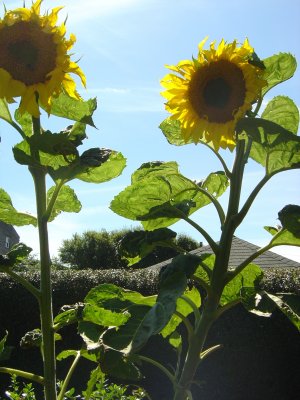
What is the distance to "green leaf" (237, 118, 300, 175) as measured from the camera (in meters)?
1.20

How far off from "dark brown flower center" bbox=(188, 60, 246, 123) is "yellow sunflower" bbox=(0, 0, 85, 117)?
1.19 ft

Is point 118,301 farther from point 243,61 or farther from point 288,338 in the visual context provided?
point 288,338

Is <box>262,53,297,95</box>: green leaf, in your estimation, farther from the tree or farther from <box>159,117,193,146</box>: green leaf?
the tree

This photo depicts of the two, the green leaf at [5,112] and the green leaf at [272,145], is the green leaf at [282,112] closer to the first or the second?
the green leaf at [272,145]

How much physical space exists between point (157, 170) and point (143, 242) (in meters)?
0.20

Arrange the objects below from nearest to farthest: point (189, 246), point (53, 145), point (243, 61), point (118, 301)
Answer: point (53, 145) → point (118, 301) → point (243, 61) → point (189, 246)

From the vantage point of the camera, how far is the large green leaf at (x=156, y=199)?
143cm

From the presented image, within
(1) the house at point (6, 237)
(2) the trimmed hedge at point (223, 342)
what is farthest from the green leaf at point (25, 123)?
(1) the house at point (6, 237)

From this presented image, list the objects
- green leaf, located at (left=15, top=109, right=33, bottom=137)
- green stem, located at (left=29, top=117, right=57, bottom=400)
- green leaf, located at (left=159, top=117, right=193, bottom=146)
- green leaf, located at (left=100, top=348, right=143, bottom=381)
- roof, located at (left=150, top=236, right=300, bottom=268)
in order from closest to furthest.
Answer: green leaf, located at (left=100, top=348, right=143, bottom=381), green stem, located at (left=29, top=117, right=57, bottom=400), green leaf, located at (left=15, top=109, right=33, bottom=137), green leaf, located at (left=159, top=117, right=193, bottom=146), roof, located at (left=150, top=236, right=300, bottom=268)

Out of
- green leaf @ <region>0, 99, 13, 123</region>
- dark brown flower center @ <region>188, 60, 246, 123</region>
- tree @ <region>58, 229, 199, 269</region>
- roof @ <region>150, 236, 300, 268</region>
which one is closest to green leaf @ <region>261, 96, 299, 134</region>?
dark brown flower center @ <region>188, 60, 246, 123</region>

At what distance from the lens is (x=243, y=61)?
1482mm

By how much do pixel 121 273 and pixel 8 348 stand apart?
6694 millimetres

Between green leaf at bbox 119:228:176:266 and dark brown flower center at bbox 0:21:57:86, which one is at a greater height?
dark brown flower center at bbox 0:21:57:86

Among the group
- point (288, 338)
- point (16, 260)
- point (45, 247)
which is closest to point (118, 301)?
point (45, 247)
